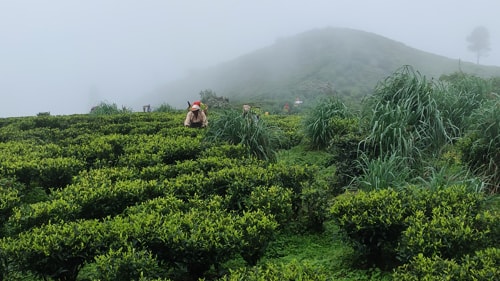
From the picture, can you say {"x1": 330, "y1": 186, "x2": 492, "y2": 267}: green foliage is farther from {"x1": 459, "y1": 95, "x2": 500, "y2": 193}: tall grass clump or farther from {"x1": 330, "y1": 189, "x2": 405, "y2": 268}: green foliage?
{"x1": 459, "y1": 95, "x2": 500, "y2": 193}: tall grass clump

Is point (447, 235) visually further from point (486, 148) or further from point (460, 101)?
point (460, 101)

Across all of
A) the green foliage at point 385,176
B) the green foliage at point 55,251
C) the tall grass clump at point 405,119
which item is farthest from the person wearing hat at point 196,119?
the green foliage at point 55,251

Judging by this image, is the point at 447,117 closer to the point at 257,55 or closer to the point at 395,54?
the point at 395,54

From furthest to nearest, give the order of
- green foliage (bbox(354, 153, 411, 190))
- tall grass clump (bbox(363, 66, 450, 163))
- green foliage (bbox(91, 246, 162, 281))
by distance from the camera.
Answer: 1. tall grass clump (bbox(363, 66, 450, 163))
2. green foliage (bbox(354, 153, 411, 190))
3. green foliage (bbox(91, 246, 162, 281))

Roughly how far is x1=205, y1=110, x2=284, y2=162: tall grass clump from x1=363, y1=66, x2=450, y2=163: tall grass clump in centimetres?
180

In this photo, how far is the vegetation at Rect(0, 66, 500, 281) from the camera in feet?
11.1

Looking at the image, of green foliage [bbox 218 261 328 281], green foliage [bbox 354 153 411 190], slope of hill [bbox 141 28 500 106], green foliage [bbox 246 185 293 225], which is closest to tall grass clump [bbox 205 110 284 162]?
green foliage [bbox 354 153 411 190]

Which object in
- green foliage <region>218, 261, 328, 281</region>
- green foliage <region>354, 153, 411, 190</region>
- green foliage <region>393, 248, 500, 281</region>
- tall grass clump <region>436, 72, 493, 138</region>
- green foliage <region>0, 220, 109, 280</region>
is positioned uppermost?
tall grass clump <region>436, 72, 493, 138</region>

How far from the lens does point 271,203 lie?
173 inches

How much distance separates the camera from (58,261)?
3.56 m

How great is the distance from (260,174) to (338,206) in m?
1.41

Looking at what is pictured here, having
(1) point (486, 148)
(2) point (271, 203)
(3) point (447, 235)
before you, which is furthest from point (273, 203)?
→ (1) point (486, 148)

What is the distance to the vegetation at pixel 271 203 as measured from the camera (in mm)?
3389

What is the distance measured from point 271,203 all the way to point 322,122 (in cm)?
495
